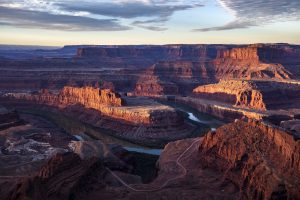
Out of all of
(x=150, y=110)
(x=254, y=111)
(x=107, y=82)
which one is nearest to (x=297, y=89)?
(x=254, y=111)

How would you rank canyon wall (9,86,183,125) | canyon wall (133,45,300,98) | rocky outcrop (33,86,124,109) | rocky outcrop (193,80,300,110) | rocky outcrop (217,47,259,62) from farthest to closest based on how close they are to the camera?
rocky outcrop (217,47,259,62)
canyon wall (133,45,300,98)
rocky outcrop (193,80,300,110)
rocky outcrop (33,86,124,109)
canyon wall (9,86,183,125)

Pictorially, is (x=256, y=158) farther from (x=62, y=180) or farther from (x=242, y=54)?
(x=242, y=54)

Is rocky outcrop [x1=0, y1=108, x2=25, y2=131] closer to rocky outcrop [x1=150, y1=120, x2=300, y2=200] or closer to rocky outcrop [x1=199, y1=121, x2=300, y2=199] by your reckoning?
rocky outcrop [x1=150, y1=120, x2=300, y2=200]

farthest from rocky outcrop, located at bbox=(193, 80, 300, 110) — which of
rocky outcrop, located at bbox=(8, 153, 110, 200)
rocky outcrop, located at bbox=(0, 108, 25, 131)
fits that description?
rocky outcrop, located at bbox=(8, 153, 110, 200)

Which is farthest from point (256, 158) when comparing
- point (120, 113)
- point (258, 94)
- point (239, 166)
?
point (258, 94)

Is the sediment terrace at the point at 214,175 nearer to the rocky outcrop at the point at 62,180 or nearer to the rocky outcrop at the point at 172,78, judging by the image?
the rocky outcrop at the point at 62,180

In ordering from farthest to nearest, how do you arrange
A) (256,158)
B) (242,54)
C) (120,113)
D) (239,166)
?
(242,54) < (120,113) < (239,166) < (256,158)

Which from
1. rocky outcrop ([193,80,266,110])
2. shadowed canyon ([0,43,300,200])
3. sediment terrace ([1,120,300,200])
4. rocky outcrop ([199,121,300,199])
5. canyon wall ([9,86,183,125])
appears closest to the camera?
rocky outcrop ([199,121,300,199])
